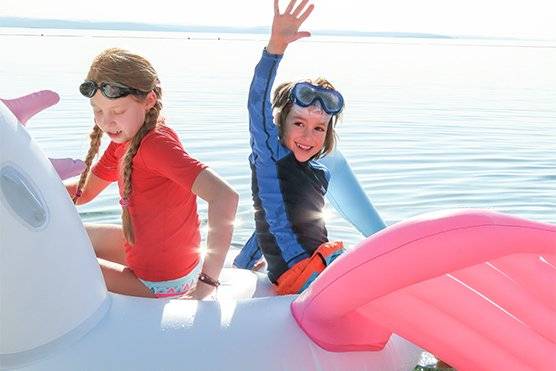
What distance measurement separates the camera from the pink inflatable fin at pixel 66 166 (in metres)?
2.08

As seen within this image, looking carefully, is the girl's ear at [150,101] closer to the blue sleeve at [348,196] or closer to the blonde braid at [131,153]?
the blonde braid at [131,153]

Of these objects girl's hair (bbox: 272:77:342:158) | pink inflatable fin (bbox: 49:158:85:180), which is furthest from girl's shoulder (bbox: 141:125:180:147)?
girl's hair (bbox: 272:77:342:158)

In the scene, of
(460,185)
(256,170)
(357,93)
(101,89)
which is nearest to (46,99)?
(101,89)

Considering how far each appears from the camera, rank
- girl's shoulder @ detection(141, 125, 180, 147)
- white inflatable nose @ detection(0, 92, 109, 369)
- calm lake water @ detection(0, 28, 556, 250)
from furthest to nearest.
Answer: calm lake water @ detection(0, 28, 556, 250)
girl's shoulder @ detection(141, 125, 180, 147)
white inflatable nose @ detection(0, 92, 109, 369)

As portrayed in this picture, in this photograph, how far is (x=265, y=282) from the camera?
261 centimetres

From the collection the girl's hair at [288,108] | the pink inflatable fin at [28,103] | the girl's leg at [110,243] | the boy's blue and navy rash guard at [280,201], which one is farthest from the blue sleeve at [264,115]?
the pink inflatable fin at [28,103]

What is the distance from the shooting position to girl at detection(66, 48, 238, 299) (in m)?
2.28

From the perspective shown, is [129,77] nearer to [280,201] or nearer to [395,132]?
[280,201]

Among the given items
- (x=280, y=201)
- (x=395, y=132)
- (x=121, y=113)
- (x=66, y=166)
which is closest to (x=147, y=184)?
(x=121, y=113)

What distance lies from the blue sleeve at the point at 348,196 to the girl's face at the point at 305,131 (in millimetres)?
267

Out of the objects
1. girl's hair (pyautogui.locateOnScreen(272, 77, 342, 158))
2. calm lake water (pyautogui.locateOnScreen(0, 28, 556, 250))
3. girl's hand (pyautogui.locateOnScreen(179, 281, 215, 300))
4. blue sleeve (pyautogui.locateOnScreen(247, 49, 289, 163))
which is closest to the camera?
girl's hand (pyautogui.locateOnScreen(179, 281, 215, 300))

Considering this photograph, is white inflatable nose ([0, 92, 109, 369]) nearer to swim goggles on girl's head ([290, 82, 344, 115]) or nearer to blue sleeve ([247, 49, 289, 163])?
blue sleeve ([247, 49, 289, 163])

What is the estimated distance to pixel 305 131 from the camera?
2.66 m

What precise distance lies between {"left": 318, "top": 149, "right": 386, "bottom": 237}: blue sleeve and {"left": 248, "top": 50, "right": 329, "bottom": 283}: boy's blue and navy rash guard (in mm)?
283
